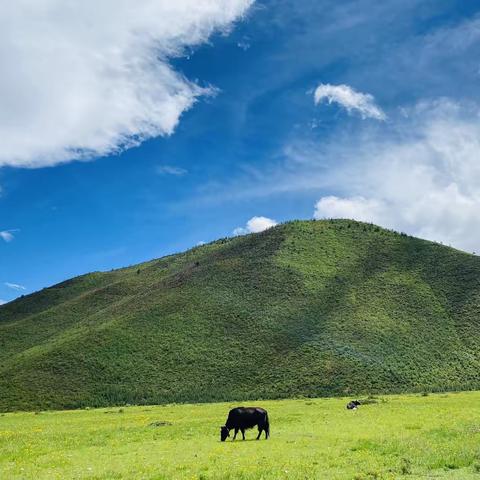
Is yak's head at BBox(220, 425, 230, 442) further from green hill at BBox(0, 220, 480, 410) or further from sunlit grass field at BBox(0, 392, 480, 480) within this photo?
green hill at BBox(0, 220, 480, 410)

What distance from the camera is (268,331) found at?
107812 mm

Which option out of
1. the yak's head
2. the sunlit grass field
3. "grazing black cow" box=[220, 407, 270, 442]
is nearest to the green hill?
the sunlit grass field

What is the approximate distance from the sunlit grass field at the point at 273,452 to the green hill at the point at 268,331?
49002 mm

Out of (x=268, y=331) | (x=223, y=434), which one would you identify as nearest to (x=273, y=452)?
(x=223, y=434)

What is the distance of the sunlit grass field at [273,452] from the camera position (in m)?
18.5

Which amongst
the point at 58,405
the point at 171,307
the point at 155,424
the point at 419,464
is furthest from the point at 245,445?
the point at 171,307

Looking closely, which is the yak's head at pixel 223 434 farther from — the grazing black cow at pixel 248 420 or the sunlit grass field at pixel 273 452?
the sunlit grass field at pixel 273 452

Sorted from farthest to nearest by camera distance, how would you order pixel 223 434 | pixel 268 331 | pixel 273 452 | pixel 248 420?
1. pixel 268 331
2. pixel 248 420
3. pixel 223 434
4. pixel 273 452

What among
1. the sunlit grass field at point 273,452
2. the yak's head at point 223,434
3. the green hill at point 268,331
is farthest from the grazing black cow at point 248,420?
the green hill at point 268,331

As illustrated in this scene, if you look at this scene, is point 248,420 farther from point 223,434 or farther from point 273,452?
point 273,452

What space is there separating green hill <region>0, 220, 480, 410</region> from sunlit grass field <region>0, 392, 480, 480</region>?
161 feet

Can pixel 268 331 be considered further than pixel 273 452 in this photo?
Yes

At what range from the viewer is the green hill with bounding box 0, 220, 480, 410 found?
286 ft

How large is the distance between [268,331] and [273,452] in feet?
278
